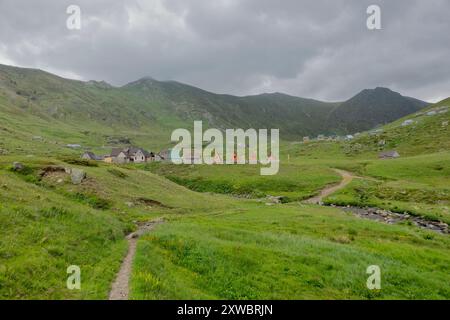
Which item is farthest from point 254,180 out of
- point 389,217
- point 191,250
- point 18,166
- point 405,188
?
point 191,250

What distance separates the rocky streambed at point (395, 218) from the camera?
39953 mm

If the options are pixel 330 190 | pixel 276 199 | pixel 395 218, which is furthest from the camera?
pixel 330 190

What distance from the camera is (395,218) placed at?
4531 cm

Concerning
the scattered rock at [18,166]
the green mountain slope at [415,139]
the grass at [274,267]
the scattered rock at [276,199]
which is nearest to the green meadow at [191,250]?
the grass at [274,267]

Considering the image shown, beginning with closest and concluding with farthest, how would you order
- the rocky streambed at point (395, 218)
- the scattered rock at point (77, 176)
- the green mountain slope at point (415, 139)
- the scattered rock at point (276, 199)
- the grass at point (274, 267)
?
the grass at point (274, 267) < the scattered rock at point (77, 176) < the rocky streambed at point (395, 218) < the scattered rock at point (276, 199) < the green mountain slope at point (415, 139)

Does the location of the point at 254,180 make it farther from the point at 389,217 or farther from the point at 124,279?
the point at 124,279

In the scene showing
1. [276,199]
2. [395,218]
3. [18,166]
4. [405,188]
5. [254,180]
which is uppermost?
[18,166]

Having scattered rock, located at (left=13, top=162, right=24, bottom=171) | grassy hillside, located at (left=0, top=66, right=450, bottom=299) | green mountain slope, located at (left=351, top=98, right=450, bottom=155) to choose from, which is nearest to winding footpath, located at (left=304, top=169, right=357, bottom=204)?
grassy hillside, located at (left=0, top=66, right=450, bottom=299)

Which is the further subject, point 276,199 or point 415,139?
point 415,139

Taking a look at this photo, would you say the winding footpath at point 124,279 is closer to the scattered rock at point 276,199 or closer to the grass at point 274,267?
the grass at point 274,267

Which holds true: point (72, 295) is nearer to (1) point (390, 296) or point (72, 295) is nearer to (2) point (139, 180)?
(1) point (390, 296)

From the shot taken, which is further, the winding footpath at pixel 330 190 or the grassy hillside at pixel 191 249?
the winding footpath at pixel 330 190

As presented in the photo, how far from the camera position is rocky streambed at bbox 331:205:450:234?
131 ft
